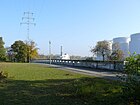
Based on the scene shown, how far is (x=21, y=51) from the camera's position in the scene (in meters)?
106

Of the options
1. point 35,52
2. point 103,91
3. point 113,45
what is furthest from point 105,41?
point 103,91

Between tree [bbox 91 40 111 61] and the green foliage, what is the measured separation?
76.0 metres

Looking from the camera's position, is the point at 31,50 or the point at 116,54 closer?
the point at 116,54

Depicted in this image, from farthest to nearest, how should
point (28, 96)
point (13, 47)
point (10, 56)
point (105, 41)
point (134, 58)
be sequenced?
point (10, 56) < point (13, 47) < point (105, 41) < point (28, 96) < point (134, 58)

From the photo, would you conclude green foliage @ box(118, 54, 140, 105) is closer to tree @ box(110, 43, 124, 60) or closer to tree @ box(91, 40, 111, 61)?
tree @ box(110, 43, 124, 60)

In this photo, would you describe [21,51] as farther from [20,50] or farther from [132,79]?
[132,79]

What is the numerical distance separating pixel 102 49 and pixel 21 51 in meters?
31.2

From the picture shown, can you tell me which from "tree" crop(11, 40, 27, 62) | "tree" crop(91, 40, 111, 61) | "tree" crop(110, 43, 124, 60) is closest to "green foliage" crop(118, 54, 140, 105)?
"tree" crop(110, 43, 124, 60)

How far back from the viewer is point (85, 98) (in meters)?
13.2

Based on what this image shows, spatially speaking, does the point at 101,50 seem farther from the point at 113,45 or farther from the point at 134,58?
the point at 134,58

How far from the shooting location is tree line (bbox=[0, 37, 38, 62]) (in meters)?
106

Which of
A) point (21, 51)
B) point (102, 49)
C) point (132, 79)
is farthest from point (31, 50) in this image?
point (132, 79)

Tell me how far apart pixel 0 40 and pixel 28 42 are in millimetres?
15030

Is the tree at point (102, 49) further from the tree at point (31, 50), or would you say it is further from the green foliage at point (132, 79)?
the green foliage at point (132, 79)
